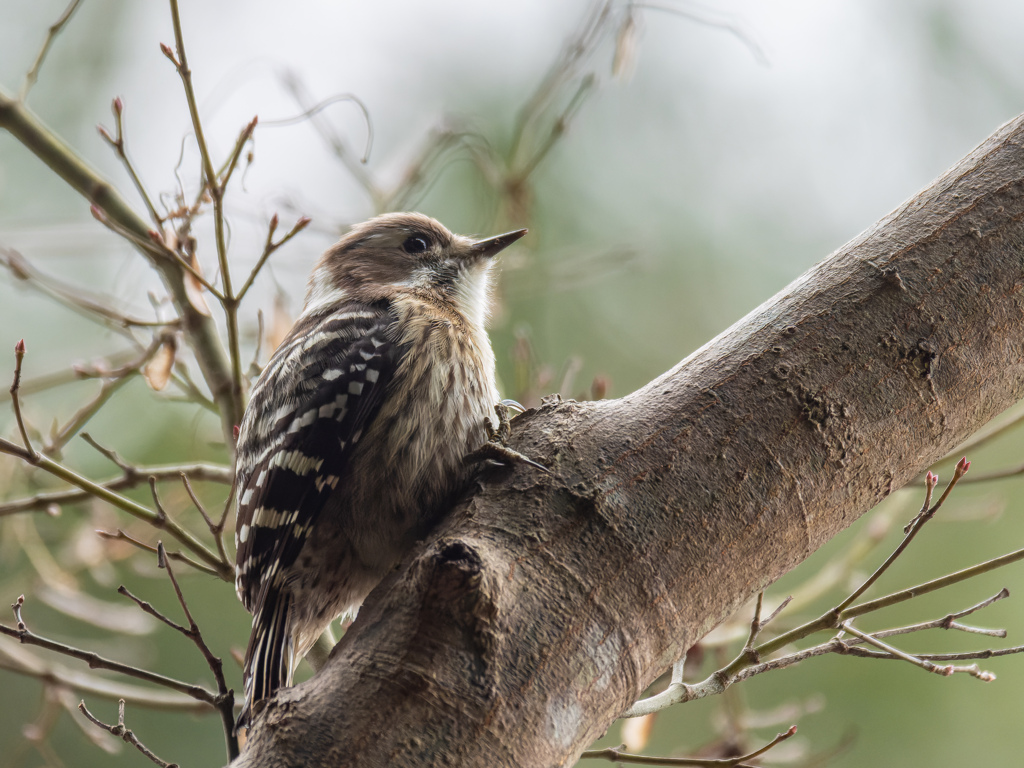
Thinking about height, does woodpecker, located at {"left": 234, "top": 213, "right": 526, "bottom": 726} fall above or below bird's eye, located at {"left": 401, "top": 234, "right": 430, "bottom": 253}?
below

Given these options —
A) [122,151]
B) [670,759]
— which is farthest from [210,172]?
[670,759]

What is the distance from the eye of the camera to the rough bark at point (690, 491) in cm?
146

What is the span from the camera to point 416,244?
3.52 m

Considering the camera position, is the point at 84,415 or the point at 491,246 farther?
the point at 491,246

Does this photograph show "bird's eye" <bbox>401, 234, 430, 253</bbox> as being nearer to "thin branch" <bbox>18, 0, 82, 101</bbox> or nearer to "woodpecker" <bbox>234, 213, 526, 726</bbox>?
"woodpecker" <bbox>234, 213, 526, 726</bbox>

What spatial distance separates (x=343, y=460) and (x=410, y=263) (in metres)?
1.26

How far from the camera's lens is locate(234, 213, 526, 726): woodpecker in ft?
7.70

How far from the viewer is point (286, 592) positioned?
2.42 meters

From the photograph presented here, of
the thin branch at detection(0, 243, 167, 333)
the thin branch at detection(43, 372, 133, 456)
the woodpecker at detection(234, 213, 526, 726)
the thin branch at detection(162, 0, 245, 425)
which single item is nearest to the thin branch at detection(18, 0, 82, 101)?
the thin branch at detection(162, 0, 245, 425)

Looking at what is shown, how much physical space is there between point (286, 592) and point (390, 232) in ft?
5.57

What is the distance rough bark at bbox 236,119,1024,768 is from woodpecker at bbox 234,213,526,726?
60cm

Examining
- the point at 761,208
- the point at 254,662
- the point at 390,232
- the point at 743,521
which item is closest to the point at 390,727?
the point at 743,521

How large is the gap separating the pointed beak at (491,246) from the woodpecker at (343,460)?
60cm

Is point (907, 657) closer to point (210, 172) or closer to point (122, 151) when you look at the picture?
point (210, 172)
